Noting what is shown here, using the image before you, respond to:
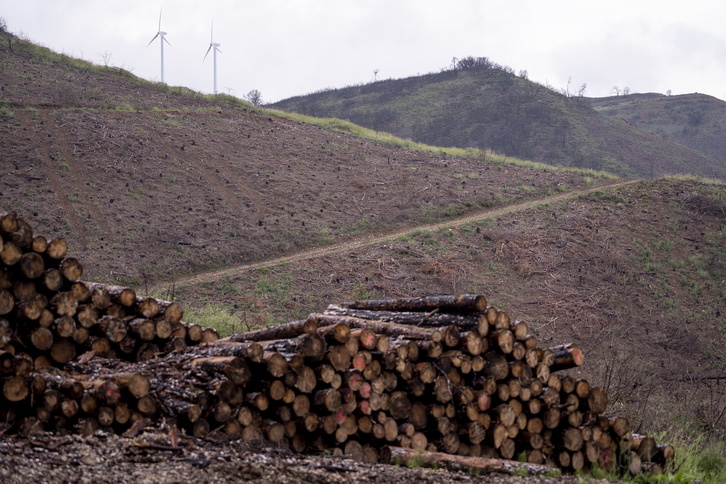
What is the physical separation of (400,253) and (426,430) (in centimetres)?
1275

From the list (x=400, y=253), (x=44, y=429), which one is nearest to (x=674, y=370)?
(x=400, y=253)

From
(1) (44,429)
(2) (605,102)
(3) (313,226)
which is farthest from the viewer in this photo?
(2) (605,102)

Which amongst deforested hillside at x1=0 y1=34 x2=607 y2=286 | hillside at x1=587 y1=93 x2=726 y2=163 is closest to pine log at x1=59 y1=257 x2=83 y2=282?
deforested hillside at x1=0 y1=34 x2=607 y2=286

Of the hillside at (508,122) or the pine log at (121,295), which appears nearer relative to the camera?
the pine log at (121,295)

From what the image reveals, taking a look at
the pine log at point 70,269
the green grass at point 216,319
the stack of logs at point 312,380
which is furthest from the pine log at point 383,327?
the green grass at point 216,319

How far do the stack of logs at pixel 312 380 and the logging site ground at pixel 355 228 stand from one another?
2.40 meters

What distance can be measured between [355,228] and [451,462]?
15264mm

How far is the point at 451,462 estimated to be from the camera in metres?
5.57

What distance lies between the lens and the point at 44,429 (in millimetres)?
5020

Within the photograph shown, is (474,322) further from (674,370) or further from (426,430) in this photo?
(674,370)

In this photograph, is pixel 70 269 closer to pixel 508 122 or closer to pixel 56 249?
pixel 56 249

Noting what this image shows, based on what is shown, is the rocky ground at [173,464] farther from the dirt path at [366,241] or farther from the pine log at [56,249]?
the dirt path at [366,241]

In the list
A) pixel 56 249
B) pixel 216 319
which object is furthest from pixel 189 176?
pixel 56 249

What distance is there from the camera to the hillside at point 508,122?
4562 centimetres
